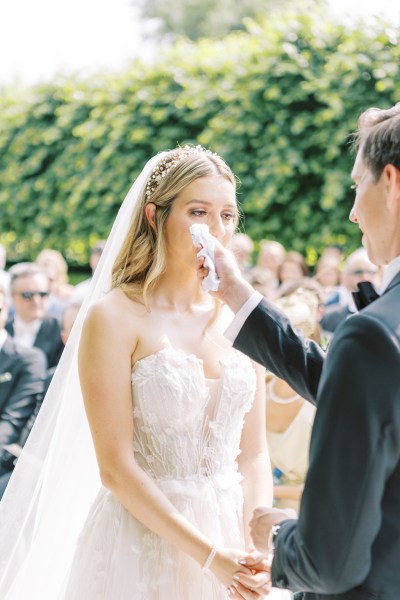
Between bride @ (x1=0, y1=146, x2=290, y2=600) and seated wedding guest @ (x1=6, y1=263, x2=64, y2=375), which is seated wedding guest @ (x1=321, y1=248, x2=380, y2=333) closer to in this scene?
seated wedding guest @ (x1=6, y1=263, x2=64, y2=375)

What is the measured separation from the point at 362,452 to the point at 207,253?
3.33 ft

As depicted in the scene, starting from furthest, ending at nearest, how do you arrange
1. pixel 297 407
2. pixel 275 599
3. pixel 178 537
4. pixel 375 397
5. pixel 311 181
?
pixel 311 181 < pixel 297 407 < pixel 275 599 < pixel 178 537 < pixel 375 397

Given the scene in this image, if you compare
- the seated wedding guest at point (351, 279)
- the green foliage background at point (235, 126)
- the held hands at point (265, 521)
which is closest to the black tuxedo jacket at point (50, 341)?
the seated wedding guest at point (351, 279)

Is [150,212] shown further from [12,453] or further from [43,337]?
[43,337]

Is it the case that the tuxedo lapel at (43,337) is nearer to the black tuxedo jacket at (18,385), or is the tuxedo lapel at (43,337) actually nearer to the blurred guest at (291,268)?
the black tuxedo jacket at (18,385)

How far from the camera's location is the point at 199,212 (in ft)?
10.2

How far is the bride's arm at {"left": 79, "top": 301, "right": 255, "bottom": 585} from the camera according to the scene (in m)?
2.77

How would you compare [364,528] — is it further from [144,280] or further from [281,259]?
[281,259]

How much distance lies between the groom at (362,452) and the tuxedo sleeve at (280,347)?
0.42 m

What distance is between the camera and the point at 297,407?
467cm

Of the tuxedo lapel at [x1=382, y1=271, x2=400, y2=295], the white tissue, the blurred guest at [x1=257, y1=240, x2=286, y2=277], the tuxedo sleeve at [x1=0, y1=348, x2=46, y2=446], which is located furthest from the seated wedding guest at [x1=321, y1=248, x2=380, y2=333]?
the tuxedo lapel at [x1=382, y1=271, x2=400, y2=295]

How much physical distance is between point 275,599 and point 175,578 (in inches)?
14.7

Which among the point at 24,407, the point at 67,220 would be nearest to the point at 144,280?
the point at 24,407

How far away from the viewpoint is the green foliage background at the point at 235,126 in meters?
12.1
